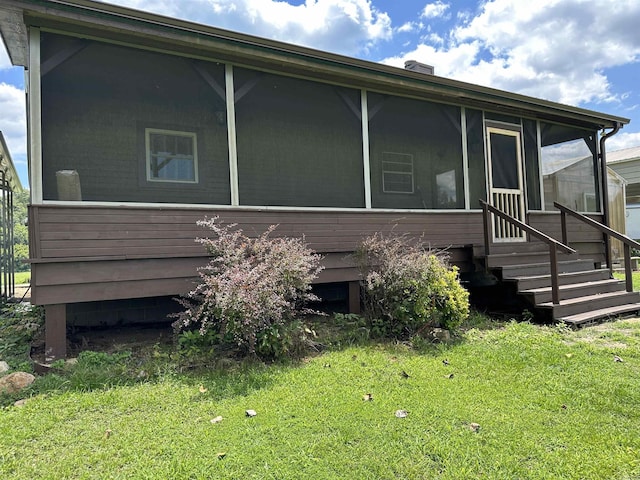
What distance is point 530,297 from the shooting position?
515cm

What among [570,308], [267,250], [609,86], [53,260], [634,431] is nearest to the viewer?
[634,431]

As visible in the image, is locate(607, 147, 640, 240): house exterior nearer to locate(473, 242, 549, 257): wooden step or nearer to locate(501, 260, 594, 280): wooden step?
locate(501, 260, 594, 280): wooden step

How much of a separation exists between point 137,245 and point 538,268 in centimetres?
540

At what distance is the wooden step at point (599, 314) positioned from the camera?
4.82 meters

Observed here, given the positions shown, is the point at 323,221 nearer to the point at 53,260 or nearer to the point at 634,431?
the point at 53,260

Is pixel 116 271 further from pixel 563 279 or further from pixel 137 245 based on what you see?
pixel 563 279

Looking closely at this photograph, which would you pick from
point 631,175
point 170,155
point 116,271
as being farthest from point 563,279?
point 631,175

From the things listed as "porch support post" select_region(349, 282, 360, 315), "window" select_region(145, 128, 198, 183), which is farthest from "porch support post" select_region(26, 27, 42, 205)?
"porch support post" select_region(349, 282, 360, 315)

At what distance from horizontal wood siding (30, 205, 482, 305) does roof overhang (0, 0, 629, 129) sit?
1785 mm

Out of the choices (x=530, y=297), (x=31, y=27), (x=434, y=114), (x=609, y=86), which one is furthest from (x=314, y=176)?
(x=609, y=86)

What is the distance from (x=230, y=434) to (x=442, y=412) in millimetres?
1376

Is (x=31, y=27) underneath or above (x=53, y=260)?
above

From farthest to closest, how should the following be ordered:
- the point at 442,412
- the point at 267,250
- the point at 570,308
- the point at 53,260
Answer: the point at 570,308, the point at 267,250, the point at 53,260, the point at 442,412

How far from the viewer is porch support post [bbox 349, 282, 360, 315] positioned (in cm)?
523
